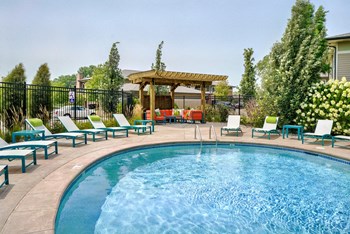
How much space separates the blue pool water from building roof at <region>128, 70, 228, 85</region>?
23.7 feet

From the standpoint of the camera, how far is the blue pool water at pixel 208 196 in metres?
3.58

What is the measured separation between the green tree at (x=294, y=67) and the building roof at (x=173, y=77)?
433 cm

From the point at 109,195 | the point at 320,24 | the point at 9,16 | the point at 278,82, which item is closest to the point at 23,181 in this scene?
the point at 109,195

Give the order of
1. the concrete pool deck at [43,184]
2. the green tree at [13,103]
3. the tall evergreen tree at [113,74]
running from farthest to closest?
1. the tall evergreen tree at [113,74]
2. the green tree at [13,103]
3. the concrete pool deck at [43,184]

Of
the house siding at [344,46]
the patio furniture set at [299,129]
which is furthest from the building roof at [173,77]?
the house siding at [344,46]

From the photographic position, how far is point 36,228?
108 inches

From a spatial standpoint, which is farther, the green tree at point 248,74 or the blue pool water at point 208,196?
the green tree at point 248,74

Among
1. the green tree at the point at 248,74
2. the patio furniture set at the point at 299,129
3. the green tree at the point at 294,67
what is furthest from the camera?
the green tree at the point at 248,74

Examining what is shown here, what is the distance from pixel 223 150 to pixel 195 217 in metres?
5.11

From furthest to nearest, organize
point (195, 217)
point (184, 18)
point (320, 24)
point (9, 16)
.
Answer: point (320, 24), point (184, 18), point (9, 16), point (195, 217)

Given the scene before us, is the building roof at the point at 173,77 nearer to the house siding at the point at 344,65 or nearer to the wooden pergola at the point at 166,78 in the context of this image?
the wooden pergola at the point at 166,78

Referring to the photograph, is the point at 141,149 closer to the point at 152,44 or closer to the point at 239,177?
Answer: the point at 239,177

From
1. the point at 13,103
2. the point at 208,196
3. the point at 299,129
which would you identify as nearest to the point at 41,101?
the point at 13,103

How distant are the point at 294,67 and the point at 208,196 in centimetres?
881
